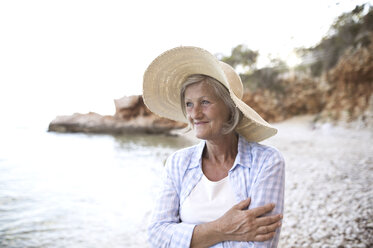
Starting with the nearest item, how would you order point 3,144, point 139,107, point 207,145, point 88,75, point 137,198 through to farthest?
point 207,145
point 3,144
point 88,75
point 137,198
point 139,107

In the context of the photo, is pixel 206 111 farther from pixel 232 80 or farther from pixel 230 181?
pixel 230 181

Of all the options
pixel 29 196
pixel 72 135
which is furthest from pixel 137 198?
pixel 29 196

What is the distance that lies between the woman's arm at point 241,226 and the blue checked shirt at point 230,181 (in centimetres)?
3

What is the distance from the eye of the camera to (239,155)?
1227 millimetres

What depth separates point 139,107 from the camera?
11.7 meters

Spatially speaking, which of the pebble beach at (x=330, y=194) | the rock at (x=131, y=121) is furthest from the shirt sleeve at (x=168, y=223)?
the rock at (x=131, y=121)

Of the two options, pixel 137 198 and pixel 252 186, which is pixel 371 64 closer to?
pixel 137 198

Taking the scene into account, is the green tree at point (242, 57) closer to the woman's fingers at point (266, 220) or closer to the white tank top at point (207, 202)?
the white tank top at point (207, 202)

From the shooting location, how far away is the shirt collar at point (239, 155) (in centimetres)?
120

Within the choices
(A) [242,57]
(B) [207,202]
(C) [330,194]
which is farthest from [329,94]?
(B) [207,202]

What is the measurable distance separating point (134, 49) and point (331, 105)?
Result: 9.20 m

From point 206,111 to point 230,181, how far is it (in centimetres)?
34

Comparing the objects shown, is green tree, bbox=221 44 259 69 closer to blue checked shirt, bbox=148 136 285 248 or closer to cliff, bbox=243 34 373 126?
cliff, bbox=243 34 373 126

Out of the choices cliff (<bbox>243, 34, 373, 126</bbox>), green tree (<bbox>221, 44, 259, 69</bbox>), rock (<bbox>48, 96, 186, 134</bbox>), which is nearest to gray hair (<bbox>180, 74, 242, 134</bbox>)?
rock (<bbox>48, 96, 186, 134</bbox>)
